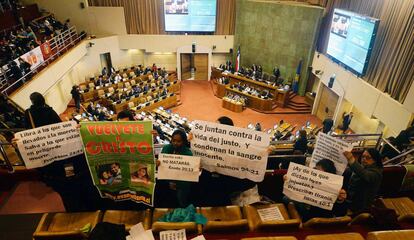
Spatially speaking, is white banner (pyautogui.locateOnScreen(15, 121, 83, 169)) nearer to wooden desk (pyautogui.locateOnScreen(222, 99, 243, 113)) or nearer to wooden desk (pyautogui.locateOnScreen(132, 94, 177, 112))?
wooden desk (pyautogui.locateOnScreen(132, 94, 177, 112))

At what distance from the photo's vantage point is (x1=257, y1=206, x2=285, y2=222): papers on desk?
4.01 meters

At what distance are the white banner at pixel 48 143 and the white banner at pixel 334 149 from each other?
142 inches

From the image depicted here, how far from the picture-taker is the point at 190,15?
58.4ft

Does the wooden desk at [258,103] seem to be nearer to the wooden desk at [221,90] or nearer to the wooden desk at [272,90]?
the wooden desk at [272,90]

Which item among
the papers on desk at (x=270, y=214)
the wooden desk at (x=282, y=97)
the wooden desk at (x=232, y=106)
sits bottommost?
the wooden desk at (x=232, y=106)

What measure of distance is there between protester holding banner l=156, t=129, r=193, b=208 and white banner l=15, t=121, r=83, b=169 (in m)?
1.31

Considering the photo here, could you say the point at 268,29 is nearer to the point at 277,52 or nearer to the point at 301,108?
the point at 277,52

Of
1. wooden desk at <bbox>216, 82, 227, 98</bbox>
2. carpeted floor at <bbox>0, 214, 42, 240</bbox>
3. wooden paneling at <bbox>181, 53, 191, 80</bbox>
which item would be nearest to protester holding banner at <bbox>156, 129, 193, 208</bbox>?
carpeted floor at <bbox>0, 214, 42, 240</bbox>

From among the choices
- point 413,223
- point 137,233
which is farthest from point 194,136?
point 413,223

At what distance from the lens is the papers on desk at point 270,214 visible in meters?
4.01

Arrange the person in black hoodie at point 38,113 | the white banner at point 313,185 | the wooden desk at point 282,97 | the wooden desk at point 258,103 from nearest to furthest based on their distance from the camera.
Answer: the white banner at point 313,185 → the person in black hoodie at point 38,113 → the wooden desk at point 258,103 → the wooden desk at point 282,97

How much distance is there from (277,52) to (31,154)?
15792 mm

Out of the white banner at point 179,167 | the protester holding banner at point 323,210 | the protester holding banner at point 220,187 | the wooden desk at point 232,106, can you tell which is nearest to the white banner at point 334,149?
the protester holding banner at point 323,210

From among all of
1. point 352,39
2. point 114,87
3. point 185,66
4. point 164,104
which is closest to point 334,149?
point 352,39
